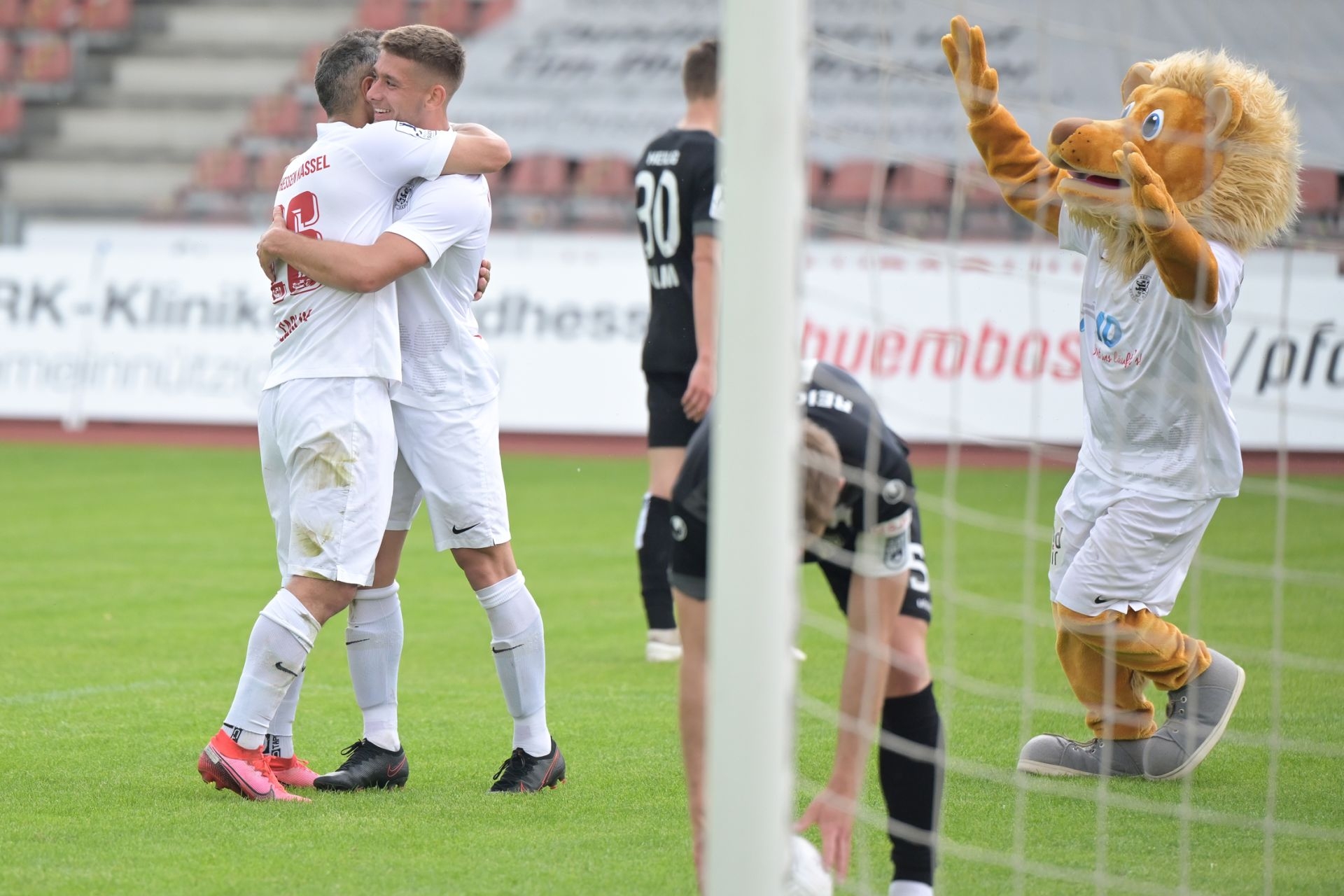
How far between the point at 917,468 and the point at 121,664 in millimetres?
8262

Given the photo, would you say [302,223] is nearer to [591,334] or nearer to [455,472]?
[455,472]

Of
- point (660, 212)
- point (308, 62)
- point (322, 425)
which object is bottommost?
point (322, 425)

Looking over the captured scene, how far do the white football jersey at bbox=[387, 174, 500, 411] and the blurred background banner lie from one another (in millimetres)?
7358

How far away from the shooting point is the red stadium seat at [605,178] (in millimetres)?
17969

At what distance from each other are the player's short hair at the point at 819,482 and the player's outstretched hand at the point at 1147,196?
1.38 m

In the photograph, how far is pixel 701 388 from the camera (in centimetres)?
554

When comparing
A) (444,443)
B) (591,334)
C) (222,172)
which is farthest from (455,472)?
(222,172)

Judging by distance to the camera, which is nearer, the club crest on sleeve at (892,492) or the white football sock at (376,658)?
the club crest on sleeve at (892,492)

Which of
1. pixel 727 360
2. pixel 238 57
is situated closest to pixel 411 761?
pixel 727 360

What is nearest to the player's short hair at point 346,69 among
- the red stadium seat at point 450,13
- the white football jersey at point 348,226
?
the white football jersey at point 348,226

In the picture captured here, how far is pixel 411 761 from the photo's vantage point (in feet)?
14.7

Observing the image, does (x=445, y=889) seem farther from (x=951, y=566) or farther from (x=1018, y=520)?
(x=1018, y=520)

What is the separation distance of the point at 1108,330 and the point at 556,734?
2.02 m

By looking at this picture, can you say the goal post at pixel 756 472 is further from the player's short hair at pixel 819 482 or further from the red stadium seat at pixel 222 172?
the red stadium seat at pixel 222 172
